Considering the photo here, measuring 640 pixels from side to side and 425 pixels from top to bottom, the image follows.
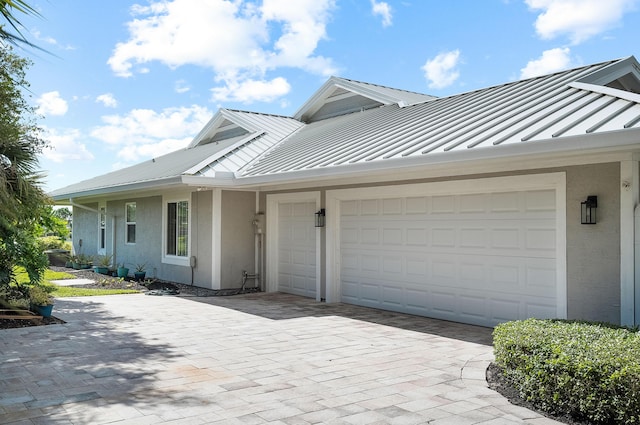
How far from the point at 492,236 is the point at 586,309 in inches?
69.4

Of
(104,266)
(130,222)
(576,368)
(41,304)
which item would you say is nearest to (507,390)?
(576,368)

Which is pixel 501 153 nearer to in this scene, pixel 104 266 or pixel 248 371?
pixel 248 371

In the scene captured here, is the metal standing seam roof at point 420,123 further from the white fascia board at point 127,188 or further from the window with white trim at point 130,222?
the window with white trim at point 130,222

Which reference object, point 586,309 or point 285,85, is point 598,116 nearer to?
point 586,309

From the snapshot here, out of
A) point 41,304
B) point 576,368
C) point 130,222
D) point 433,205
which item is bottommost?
point 41,304

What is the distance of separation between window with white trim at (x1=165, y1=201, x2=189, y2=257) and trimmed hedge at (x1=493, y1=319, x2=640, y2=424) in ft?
32.7

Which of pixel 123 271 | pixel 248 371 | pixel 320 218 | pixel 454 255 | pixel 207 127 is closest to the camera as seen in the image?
pixel 248 371

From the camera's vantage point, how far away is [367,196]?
33.7 feet

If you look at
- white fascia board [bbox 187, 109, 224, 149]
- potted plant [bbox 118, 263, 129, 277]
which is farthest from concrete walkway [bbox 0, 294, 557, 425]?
white fascia board [bbox 187, 109, 224, 149]

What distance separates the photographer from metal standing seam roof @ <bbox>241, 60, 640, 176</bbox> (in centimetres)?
682

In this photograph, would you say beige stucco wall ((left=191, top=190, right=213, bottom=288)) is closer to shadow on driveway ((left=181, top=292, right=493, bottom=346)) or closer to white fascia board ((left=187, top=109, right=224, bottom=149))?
shadow on driveway ((left=181, top=292, right=493, bottom=346))

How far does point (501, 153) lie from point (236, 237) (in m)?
7.47

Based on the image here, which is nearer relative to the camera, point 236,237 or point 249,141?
point 236,237

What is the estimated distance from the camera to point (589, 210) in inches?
271
